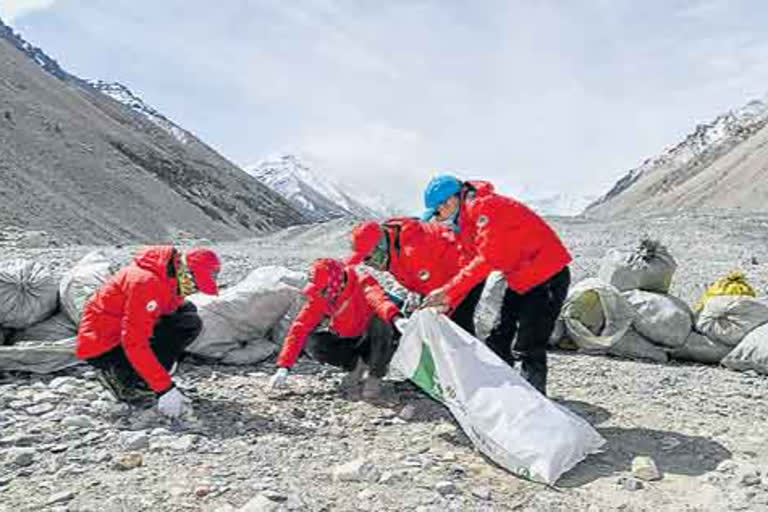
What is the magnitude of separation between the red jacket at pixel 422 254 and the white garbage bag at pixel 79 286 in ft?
5.77

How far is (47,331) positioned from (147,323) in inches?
53.9

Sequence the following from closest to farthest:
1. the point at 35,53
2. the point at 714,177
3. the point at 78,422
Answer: the point at 78,422 → the point at 714,177 → the point at 35,53

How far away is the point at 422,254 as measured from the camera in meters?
4.22

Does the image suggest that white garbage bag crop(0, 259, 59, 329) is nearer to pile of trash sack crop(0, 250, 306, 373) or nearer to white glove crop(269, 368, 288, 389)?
pile of trash sack crop(0, 250, 306, 373)

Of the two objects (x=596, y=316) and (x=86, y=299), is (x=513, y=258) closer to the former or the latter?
(x=596, y=316)

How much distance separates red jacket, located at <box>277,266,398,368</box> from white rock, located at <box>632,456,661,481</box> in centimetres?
141

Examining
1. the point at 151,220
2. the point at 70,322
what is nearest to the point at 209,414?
the point at 70,322

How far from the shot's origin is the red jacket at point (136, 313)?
3674 millimetres

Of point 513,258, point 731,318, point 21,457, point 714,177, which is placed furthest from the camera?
point 714,177

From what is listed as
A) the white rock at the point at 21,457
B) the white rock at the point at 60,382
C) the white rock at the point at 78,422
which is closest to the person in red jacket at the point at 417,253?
the white rock at the point at 78,422

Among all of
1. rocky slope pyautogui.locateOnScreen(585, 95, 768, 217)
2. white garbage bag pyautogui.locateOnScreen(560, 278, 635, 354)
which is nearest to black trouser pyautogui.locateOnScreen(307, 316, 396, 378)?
white garbage bag pyautogui.locateOnScreen(560, 278, 635, 354)

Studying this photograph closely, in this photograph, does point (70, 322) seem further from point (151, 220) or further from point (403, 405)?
point (151, 220)

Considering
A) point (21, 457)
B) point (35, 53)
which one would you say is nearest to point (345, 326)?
point (21, 457)

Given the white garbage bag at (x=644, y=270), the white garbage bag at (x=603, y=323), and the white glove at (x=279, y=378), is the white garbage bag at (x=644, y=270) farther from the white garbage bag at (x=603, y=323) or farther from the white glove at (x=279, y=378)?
the white glove at (x=279, y=378)
